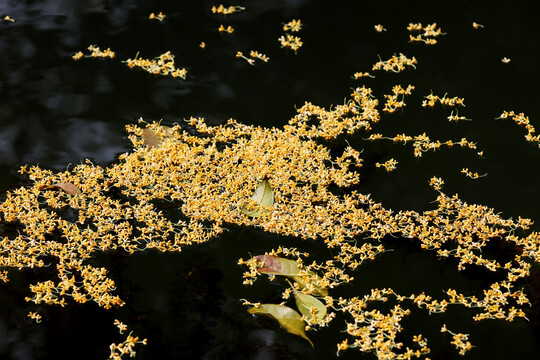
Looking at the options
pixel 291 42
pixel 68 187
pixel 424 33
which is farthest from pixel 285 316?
pixel 424 33

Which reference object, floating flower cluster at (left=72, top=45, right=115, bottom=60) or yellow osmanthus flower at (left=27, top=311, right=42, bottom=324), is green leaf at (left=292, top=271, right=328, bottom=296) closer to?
yellow osmanthus flower at (left=27, top=311, right=42, bottom=324)

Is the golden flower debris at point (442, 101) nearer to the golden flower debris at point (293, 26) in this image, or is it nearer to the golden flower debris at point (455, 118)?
the golden flower debris at point (455, 118)

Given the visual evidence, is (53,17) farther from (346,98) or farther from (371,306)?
(371,306)

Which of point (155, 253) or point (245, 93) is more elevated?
point (245, 93)

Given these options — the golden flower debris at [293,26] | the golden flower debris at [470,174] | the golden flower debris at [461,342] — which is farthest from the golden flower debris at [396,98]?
the golden flower debris at [461,342]

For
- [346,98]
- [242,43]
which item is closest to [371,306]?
[346,98]

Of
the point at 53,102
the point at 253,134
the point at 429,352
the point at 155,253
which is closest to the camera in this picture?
the point at 429,352

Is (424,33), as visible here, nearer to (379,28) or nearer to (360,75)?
(379,28)
